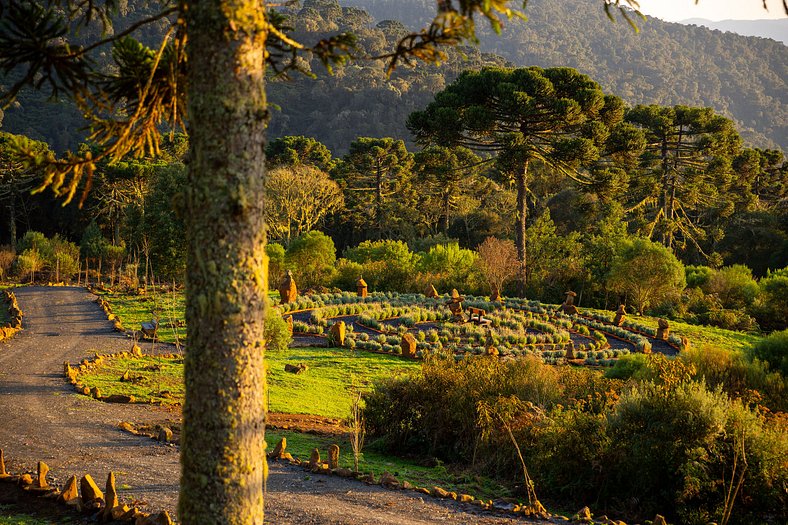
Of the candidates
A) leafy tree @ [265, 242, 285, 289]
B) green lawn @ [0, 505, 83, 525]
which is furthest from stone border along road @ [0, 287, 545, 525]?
leafy tree @ [265, 242, 285, 289]

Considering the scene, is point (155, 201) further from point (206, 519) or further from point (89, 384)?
point (206, 519)

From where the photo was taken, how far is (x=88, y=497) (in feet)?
17.2

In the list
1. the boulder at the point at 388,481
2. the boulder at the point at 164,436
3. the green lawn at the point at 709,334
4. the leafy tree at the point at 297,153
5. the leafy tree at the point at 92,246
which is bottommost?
the boulder at the point at 388,481

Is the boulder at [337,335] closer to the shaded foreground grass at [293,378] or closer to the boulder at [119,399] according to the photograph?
the shaded foreground grass at [293,378]

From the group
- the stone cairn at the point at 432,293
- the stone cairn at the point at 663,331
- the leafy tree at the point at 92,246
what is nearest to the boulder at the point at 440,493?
the stone cairn at the point at 663,331

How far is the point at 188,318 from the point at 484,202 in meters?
41.0

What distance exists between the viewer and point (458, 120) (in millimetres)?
21531

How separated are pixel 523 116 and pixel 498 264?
20.5 feet

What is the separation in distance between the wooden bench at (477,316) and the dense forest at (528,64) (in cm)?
2416

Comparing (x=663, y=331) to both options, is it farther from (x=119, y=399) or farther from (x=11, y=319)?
(x=11, y=319)

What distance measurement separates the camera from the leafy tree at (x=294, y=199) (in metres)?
32.9

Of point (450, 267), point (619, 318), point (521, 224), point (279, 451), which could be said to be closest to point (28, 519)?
point (279, 451)

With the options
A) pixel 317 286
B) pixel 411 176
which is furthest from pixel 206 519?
pixel 411 176

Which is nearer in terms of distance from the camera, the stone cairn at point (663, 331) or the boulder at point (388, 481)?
A: the boulder at point (388, 481)
